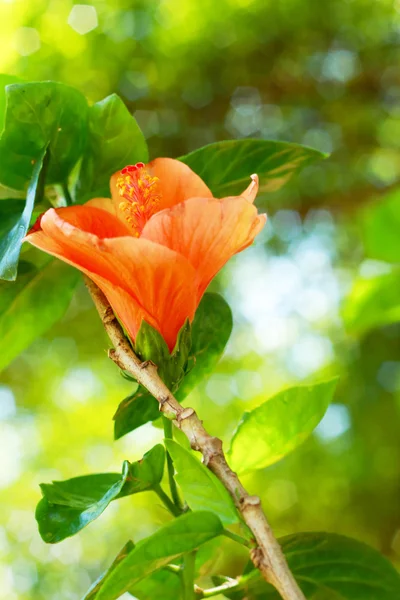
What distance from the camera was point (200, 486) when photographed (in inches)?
10.9

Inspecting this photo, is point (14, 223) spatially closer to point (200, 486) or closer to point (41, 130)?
point (41, 130)

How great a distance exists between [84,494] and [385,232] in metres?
0.36

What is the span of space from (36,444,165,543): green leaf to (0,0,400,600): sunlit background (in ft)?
3.82

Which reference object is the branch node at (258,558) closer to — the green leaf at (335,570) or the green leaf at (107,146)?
the green leaf at (335,570)

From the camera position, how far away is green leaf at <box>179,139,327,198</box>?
375 mm

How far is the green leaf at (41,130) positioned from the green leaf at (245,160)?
6cm

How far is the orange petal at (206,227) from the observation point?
0.29 meters

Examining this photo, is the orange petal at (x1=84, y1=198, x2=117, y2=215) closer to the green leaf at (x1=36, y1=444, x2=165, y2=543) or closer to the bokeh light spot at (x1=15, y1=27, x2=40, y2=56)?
the green leaf at (x1=36, y1=444, x2=165, y2=543)

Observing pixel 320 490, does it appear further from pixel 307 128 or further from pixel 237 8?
pixel 237 8

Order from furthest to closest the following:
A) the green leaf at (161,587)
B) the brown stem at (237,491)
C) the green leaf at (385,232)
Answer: the green leaf at (385,232) < the green leaf at (161,587) < the brown stem at (237,491)

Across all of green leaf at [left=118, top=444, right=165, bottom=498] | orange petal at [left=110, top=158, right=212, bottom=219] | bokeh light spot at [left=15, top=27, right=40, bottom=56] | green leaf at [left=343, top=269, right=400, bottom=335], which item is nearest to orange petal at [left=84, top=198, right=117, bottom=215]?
orange petal at [left=110, top=158, right=212, bottom=219]

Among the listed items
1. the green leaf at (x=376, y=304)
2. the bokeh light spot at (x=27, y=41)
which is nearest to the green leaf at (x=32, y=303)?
the green leaf at (x=376, y=304)

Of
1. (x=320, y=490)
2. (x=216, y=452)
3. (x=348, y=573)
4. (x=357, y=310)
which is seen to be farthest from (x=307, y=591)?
(x=320, y=490)

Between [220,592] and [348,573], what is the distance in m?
0.07
